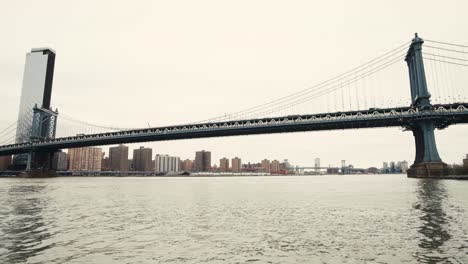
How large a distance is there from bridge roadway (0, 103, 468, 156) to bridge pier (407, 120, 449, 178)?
176cm

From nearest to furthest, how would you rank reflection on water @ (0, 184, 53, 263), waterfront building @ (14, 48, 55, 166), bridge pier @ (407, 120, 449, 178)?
reflection on water @ (0, 184, 53, 263) → bridge pier @ (407, 120, 449, 178) → waterfront building @ (14, 48, 55, 166)

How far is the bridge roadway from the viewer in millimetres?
58594

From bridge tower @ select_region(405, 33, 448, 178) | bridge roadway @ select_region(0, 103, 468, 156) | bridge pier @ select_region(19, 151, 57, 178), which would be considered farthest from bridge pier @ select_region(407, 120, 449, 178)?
bridge pier @ select_region(19, 151, 57, 178)

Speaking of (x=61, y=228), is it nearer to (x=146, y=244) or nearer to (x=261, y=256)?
(x=146, y=244)

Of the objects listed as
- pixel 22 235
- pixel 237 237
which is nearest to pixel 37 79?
pixel 22 235

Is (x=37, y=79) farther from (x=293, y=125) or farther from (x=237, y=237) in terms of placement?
(x=237, y=237)

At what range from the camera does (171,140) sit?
82.2 m

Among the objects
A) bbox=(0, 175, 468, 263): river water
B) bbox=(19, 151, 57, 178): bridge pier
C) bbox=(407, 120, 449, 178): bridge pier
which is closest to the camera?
bbox=(0, 175, 468, 263): river water

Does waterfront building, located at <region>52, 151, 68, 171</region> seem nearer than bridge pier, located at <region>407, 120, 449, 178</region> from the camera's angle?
No

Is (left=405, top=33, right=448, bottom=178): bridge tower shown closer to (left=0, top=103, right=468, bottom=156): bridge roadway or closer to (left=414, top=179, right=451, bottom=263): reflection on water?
(left=0, top=103, right=468, bottom=156): bridge roadway

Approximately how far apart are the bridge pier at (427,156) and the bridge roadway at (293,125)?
5.78 feet

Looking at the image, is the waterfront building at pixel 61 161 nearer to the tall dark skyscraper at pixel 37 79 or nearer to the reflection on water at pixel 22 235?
the tall dark skyscraper at pixel 37 79

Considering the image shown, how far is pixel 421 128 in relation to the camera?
58969mm

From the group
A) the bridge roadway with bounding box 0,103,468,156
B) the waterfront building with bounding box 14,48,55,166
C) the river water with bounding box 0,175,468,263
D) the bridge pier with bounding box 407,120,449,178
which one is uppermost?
the waterfront building with bounding box 14,48,55,166
